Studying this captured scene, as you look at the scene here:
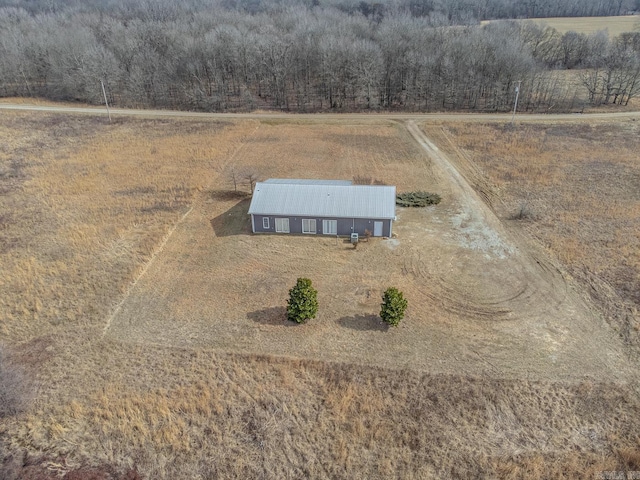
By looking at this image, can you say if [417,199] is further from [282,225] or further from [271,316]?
[271,316]

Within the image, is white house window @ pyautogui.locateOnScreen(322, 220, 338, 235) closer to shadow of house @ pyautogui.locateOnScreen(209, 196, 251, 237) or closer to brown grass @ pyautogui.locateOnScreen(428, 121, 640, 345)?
shadow of house @ pyautogui.locateOnScreen(209, 196, 251, 237)

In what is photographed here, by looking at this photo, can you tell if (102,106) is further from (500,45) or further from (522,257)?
(522,257)

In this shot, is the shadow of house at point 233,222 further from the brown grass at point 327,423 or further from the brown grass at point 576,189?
the brown grass at point 576,189

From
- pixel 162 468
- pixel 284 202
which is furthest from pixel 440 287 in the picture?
pixel 162 468

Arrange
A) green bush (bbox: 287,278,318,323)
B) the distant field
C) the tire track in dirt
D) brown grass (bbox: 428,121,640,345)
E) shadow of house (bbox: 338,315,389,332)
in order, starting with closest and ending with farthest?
green bush (bbox: 287,278,318,323) → shadow of house (bbox: 338,315,389,332) → the tire track in dirt → brown grass (bbox: 428,121,640,345) → the distant field

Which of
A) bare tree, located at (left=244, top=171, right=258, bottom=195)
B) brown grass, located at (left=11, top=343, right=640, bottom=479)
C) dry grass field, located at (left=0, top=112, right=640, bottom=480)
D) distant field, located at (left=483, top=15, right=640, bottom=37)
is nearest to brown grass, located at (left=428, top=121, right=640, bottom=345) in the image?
dry grass field, located at (left=0, top=112, right=640, bottom=480)

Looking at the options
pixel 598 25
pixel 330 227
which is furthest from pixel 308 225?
pixel 598 25

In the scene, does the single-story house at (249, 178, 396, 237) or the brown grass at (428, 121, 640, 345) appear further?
the single-story house at (249, 178, 396, 237)
